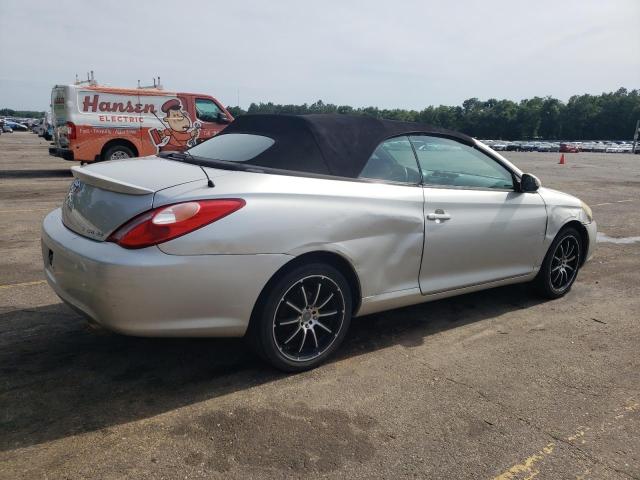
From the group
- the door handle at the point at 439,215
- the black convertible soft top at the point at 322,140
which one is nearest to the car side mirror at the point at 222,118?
the black convertible soft top at the point at 322,140

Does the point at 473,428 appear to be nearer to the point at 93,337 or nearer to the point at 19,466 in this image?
the point at 19,466

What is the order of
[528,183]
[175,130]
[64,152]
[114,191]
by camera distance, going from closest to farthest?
[114,191], [528,183], [64,152], [175,130]

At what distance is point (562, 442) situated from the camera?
107 inches

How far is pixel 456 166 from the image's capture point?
169 inches

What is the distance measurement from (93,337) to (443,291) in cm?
247

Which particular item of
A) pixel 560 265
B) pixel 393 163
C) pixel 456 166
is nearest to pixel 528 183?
pixel 456 166

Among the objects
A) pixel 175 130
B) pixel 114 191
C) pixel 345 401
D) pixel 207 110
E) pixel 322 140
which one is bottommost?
pixel 345 401

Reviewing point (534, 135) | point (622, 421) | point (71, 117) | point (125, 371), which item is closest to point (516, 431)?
point (622, 421)

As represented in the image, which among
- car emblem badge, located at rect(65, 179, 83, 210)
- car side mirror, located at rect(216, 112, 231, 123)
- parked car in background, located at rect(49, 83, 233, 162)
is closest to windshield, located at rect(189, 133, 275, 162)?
car emblem badge, located at rect(65, 179, 83, 210)

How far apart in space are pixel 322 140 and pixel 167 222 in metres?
1.23

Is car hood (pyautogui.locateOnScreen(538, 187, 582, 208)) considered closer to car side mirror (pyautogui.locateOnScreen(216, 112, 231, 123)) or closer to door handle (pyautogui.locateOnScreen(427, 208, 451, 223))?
door handle (pyautogui.locateOnScreen(427, 208, 451, 223))

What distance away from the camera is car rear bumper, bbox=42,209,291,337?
8.88 ft

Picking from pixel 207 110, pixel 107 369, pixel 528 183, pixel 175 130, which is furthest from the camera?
pixel 207 110

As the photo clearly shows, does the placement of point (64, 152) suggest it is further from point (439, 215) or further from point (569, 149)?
point (569, 149)
